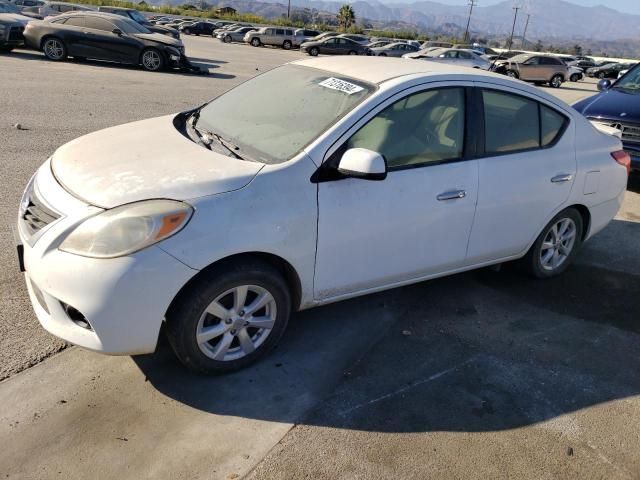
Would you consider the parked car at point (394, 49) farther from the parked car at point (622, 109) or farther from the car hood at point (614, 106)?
the car hood at point (614, 106)

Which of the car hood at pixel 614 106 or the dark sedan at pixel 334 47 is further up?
the car hood at pixel 614 106

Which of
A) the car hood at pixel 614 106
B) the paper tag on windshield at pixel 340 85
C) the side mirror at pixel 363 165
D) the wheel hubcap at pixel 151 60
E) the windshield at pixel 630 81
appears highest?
the paper tag on windshield at pixel 340 85

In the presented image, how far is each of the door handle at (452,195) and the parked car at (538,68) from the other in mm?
28370

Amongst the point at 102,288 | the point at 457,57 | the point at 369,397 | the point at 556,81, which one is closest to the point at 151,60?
the point at 102,288

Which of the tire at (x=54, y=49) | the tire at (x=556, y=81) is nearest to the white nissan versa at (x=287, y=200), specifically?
the tire at (x=54, y=49)

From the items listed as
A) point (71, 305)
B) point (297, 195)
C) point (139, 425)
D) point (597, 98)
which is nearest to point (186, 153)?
point (297, 195)

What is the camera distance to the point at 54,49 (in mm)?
15734

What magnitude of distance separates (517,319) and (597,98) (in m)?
5.39

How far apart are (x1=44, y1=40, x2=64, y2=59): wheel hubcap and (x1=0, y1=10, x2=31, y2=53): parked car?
1109mm

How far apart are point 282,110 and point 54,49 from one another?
48.4 feet

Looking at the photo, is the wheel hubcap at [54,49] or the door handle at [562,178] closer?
the door handle at [562,178]

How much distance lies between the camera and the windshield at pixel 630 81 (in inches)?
328

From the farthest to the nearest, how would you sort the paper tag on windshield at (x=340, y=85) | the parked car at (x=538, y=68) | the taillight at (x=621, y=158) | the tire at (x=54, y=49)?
the parked car at (x=538, y=68) → the tire at (x=54, y=49) → the taillight at (x=621, y=158) → the paper tag on windshield at (x=340, y=85)

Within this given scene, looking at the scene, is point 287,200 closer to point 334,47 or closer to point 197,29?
point 334,47
